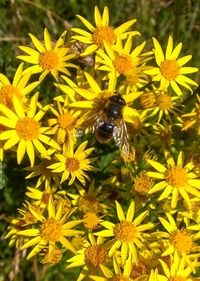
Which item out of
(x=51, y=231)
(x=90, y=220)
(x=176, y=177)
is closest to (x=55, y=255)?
(x=51, y=231)

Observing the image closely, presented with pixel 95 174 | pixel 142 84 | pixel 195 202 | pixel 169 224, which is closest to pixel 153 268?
pixel 169 224

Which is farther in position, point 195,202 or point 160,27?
point 160,27

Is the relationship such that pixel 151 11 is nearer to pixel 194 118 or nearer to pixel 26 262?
pixel 194 118

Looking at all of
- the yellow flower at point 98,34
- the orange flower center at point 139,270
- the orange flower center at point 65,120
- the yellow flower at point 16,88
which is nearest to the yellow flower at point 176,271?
the orange flower center at point 139,270

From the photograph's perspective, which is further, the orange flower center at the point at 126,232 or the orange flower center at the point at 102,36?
the orange flower center at the point at 102,36

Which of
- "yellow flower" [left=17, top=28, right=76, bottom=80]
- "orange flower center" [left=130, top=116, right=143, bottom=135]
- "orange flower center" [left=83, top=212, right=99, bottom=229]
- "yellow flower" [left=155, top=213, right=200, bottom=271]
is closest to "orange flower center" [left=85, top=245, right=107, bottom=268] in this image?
"orange flower center" [left=83, top=212, right=99, bottom=229]

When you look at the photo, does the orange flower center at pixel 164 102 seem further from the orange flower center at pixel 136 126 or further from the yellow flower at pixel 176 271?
the yellow flower at pixel 176 271
